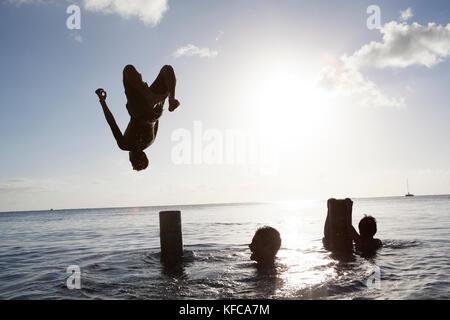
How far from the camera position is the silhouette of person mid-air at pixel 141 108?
4.89m

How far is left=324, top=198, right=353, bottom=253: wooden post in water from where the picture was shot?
11.0m

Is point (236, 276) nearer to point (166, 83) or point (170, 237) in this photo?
point (170, 237)

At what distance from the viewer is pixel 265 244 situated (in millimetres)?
10805

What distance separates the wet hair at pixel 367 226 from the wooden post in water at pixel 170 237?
677cm

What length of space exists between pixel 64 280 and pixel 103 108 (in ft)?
21.8

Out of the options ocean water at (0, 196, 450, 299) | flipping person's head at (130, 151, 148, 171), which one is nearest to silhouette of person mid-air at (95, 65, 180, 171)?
flipping person's head at (130, 151, 148, 171)

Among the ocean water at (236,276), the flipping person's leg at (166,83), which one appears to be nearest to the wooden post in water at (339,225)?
the ocean water at (236,276)

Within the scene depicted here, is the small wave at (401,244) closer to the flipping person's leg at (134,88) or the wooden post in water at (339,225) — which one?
the wooden post in water at (339,225)

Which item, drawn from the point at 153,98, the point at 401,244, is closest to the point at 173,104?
the point at 153,98

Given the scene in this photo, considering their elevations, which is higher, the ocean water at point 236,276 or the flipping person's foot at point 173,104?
the flipping person's foot at point 173,104

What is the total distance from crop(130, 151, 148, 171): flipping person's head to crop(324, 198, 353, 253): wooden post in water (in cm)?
748

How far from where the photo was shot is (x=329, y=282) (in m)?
8.16

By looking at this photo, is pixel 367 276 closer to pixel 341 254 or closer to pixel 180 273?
pixel 341 254
